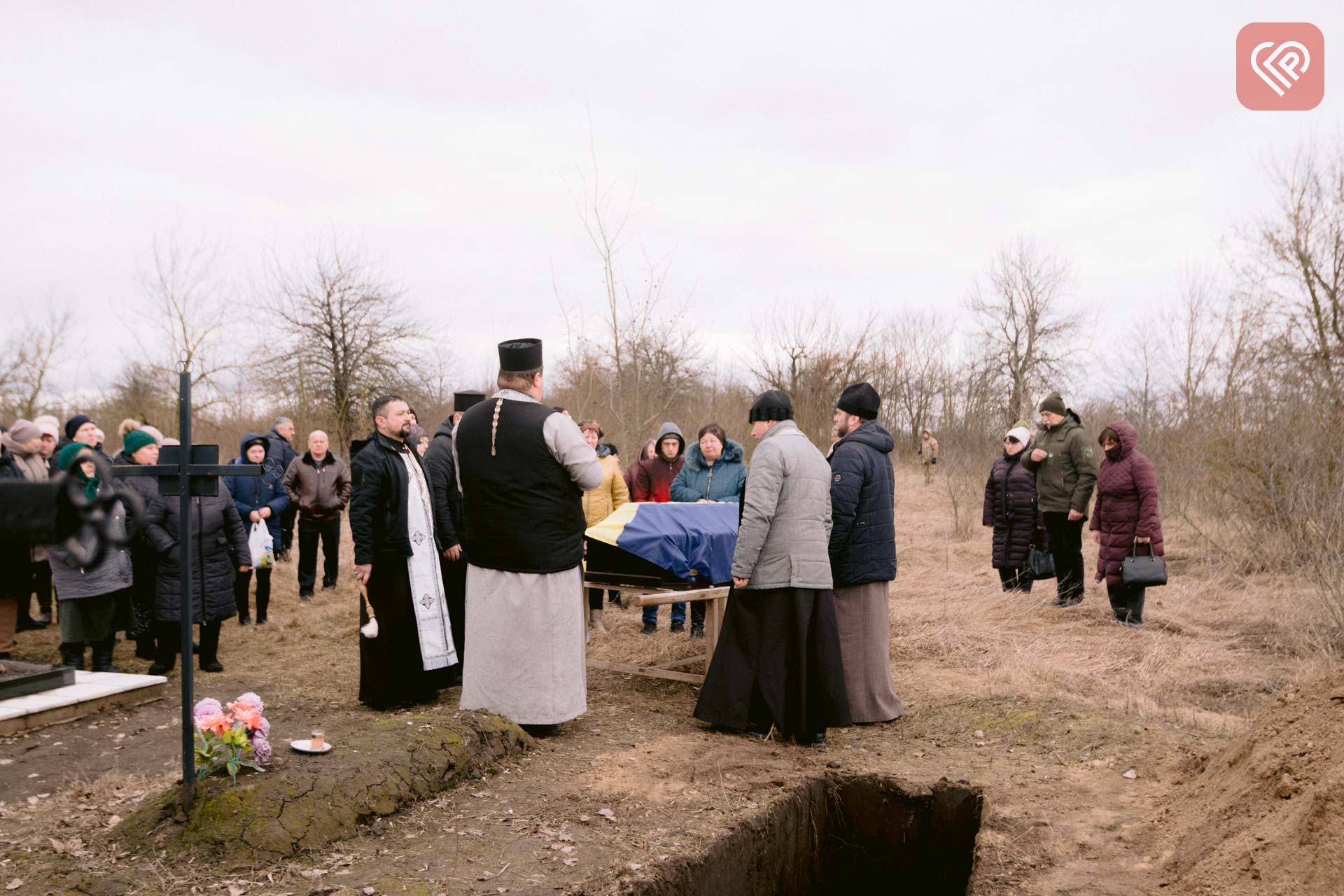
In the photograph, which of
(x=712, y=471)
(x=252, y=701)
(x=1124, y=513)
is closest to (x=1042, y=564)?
(x=1124, y=513)

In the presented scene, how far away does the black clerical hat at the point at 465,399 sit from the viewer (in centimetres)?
727

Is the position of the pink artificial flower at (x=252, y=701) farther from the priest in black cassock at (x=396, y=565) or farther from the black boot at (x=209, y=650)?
the black boot at (x=209, y=650)

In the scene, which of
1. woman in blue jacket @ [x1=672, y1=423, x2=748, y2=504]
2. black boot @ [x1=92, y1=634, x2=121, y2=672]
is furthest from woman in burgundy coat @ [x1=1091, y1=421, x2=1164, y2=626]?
black boot @ [x1=92, y1=634, x2=121, y2=672]

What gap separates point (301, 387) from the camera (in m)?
18.2

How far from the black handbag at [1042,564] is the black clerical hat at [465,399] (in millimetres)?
5660

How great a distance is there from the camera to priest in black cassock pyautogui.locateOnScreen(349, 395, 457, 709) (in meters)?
6.02

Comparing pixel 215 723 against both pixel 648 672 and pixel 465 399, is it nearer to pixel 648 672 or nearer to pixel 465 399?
pixel 648 672

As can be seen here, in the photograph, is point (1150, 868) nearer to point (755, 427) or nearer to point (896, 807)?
point (896, 807)

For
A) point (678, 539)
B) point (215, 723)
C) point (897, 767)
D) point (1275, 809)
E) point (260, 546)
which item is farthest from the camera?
point (260, 546)

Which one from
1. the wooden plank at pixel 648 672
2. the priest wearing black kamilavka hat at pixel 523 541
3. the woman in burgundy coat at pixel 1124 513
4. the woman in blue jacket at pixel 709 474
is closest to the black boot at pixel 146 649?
the wooden plank at pixel 648 672

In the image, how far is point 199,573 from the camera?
6965mm

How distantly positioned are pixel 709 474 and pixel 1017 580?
148 inches

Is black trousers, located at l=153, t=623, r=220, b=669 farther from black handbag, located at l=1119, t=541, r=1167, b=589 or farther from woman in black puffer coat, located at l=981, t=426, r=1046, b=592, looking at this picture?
black handbag, located at l=1119, t=541, r=1167, b=589

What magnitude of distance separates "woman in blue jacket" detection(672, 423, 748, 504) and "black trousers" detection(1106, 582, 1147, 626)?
3.46m
